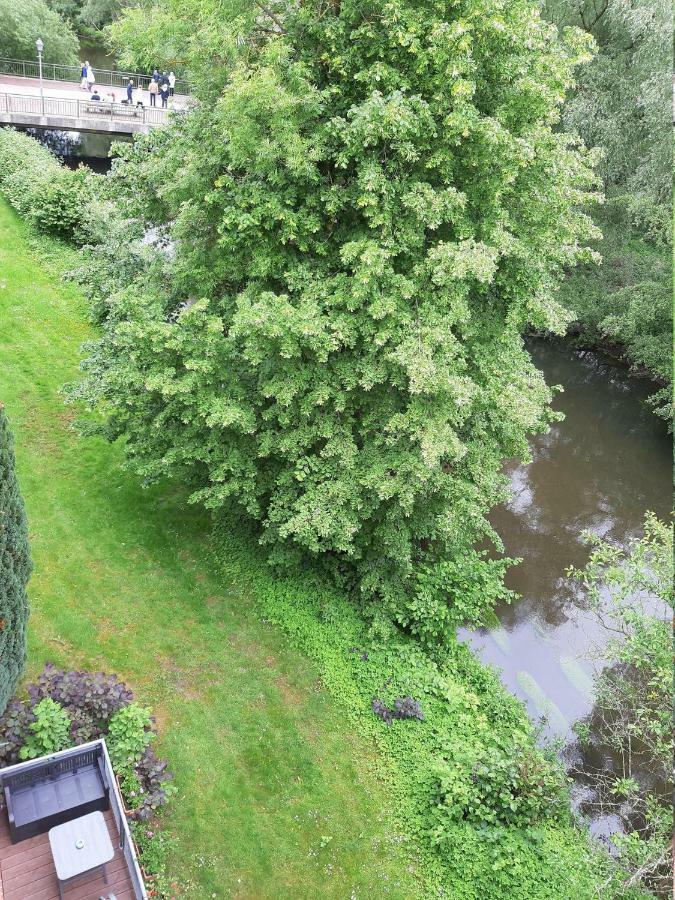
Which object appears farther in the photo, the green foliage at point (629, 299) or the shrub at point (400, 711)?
the green foliage at point (629, 299)

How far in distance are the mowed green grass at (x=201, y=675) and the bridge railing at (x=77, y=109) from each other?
1581 cm

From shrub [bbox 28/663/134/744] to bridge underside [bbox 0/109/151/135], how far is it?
69.7 ft

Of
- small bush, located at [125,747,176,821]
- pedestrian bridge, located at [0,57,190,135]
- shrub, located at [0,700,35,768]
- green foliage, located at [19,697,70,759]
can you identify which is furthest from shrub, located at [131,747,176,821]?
pedestrian bridge, located at [0,57,190,135]

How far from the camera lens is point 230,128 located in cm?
809

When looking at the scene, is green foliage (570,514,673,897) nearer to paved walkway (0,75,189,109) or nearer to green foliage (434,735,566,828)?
green foliage (434,735,566,828)

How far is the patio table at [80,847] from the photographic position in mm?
5980

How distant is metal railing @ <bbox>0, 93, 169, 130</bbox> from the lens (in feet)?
75.2

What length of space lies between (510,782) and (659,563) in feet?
11.3

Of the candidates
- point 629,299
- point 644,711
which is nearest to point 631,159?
point 629,299

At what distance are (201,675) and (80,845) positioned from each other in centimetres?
317

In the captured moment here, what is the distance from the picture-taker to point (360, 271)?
7.93 meters

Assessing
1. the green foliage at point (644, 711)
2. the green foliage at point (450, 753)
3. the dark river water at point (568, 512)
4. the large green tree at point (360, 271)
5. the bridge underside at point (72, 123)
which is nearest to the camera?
the green foliage at point (644, 711)

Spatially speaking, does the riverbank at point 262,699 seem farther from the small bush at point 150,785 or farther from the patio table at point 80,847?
the patio table at point 80,847

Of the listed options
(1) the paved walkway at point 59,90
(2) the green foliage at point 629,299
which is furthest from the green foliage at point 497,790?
(1) the paved walkway at point 59,90
